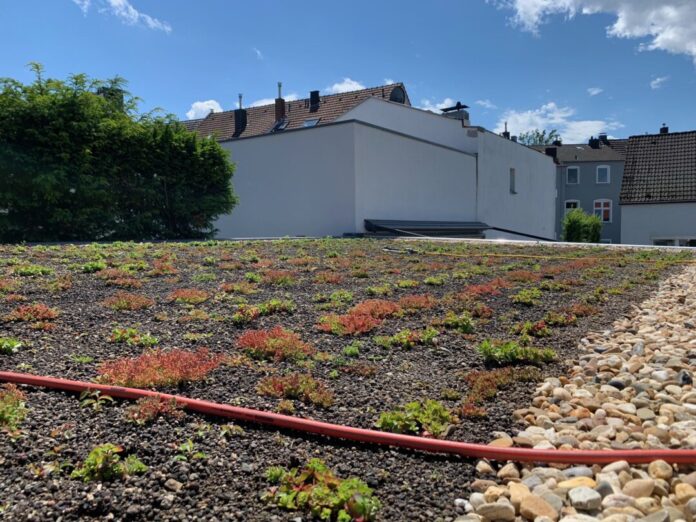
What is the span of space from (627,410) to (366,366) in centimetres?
165

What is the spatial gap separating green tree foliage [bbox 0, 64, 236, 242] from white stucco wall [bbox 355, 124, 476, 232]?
5.03 m

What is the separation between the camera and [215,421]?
2869 mm

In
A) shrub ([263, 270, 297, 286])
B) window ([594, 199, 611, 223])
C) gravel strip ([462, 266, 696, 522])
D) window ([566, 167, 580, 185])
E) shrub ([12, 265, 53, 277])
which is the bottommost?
gravel strip ([462, 266, 696, 522])

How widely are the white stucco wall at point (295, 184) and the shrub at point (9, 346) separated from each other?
47.4 ft

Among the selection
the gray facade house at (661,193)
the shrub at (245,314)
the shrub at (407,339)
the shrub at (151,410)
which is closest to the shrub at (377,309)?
the shrub at (407,339)

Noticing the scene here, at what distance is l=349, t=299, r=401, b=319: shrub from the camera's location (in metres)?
5.21

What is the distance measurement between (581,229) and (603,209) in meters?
16.6

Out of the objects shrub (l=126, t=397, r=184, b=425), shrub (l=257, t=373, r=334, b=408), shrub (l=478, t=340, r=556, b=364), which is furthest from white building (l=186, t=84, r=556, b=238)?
shrub (l=126, t=397, r=184, b=425)

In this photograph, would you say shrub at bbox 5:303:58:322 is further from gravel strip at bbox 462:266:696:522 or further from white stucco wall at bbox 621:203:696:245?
white stucco wall at bbox 621:203:696:245

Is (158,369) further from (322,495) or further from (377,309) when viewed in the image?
(377,309)

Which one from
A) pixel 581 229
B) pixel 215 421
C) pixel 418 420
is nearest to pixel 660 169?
pixel 581 229

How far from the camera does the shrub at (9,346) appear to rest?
12.2 ft

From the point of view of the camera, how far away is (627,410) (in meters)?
3.15

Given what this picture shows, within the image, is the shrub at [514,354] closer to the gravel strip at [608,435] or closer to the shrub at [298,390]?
the gravel strip at [608,435]
